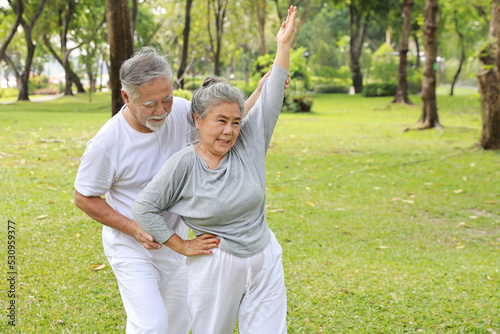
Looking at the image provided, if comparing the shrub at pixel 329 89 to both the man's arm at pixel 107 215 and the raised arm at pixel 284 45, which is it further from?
the man's arm at pixel 107 215

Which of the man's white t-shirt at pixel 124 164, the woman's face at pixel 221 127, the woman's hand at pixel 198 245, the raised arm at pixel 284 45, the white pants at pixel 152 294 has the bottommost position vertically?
the white pants at pixel 152 294

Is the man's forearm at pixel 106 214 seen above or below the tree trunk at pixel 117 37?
below

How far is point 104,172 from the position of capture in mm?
2727

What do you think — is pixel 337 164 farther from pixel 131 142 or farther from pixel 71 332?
pixel 131 142

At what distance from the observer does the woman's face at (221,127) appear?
2529mm

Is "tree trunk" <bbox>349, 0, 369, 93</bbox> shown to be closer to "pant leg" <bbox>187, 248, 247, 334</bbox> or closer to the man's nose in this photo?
the man's nose

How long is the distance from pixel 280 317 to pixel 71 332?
6.59 feet

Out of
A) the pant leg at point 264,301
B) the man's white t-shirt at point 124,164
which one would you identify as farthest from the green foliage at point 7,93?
the pant leg at point 264,301

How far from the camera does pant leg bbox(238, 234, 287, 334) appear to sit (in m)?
2.57

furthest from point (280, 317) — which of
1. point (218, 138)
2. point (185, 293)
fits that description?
point (218, 138)

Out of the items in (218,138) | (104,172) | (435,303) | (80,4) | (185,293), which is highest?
(80,4)

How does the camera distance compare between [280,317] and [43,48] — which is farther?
[43,48]

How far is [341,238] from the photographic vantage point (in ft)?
21.0

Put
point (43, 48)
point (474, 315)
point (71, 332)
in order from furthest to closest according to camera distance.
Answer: point (43, 48) → point (474, 315) → point (71, 332)
